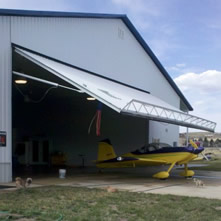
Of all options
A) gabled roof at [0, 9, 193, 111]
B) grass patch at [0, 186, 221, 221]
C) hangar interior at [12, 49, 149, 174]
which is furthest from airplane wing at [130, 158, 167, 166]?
hangar interior at [12, 49, 149, 174]

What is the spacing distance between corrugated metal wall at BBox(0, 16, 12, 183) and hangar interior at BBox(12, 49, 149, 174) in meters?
9.65

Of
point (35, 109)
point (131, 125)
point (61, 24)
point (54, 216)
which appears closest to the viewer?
point (54, 216)

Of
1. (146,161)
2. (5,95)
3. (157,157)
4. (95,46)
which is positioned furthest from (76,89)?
(157,157)

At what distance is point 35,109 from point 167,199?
18.6 meters

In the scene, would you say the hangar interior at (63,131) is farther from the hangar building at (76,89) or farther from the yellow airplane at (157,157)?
the yellow airplane at (157,157)

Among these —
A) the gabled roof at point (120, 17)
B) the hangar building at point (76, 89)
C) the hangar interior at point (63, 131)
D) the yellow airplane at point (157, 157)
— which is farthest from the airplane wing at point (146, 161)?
the hangar interior at point (63, 131)

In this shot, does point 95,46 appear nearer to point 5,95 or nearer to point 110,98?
point 110,98

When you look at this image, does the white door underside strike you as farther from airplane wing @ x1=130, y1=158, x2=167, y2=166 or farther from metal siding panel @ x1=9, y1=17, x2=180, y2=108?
airplane wing @ x1=130, y1=158, x2=167, y2=166

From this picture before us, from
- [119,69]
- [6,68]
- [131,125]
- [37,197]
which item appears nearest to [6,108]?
[6,68]

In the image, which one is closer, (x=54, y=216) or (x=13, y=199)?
(x=54, y=216)

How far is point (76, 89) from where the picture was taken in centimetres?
1661

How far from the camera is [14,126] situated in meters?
27.2

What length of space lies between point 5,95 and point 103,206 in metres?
6.69

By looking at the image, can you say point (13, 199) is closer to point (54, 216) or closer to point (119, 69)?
point (54, 216)
